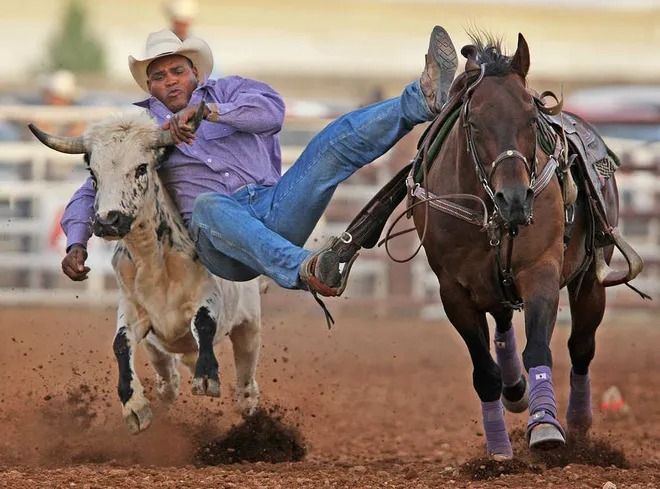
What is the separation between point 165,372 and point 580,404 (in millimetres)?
1990

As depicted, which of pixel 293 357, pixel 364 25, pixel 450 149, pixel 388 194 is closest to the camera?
pixel 450 149

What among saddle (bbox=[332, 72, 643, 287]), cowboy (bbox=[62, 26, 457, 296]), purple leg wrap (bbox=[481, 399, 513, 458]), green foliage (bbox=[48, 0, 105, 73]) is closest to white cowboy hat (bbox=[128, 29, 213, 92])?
cowboy (bbox=[62, 26, 457, 296])

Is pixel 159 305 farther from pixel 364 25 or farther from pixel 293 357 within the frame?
pixel 364 25

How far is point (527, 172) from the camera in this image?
17.8 feet

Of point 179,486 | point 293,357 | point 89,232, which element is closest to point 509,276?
point 179,486

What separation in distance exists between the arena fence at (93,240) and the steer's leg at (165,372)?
6331 millimetres

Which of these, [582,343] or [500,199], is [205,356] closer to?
[500,199]

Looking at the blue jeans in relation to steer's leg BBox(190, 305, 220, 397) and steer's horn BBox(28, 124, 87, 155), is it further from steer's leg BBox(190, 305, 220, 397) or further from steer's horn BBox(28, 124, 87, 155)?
steer's horn BBox(28, 124, 87, 155)

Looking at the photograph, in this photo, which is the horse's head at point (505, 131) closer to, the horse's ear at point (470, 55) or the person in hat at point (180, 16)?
the horse's ear at point (470, 55)

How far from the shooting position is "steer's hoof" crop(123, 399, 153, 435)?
6.28m

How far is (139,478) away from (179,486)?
28 cm

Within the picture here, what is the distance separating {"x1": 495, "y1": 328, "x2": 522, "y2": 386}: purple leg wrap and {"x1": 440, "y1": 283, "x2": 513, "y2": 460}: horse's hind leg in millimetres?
634

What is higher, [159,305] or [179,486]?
[159,305]

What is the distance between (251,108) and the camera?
6.43 m
